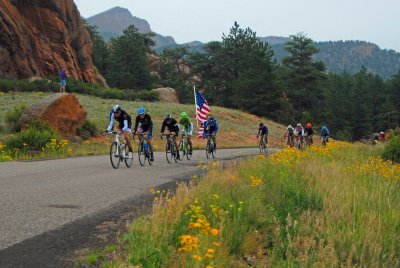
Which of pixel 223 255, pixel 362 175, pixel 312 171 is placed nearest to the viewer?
pixel 223 255

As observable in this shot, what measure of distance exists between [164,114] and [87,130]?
1358 cm

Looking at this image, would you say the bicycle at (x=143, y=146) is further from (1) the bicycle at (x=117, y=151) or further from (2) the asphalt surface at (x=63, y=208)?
(2) the asphalt surface at (x=63, y=208)

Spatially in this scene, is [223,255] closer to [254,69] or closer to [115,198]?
[115,198]

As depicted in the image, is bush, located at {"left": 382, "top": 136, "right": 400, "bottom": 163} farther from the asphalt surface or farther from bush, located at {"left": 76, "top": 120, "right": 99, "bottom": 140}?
bush, located at {"left": 76, "top": 120, "right": 99, "bottom": 140}

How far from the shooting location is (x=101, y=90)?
4684 centimetres

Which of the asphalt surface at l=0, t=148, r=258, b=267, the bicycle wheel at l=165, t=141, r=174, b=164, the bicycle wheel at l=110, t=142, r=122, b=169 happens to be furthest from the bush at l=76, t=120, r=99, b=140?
the asphalt surface at l=0, t=148, r=258, b=267

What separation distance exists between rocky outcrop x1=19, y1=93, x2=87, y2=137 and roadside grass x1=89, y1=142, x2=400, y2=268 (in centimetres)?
1700

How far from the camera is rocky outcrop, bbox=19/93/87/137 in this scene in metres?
23.1

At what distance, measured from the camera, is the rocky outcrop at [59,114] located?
23.1m

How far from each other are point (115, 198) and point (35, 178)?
3074mm

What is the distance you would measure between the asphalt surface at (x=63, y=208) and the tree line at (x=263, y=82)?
1827 inches

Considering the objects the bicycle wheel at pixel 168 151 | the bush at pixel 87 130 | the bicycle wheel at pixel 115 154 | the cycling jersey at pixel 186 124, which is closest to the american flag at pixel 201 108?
the bush at pixel 87 130

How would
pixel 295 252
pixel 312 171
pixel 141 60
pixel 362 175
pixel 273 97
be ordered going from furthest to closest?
pixel 141 60 < pixel 273 97 < pixel 362 175 < pixel 312 171 < pixel 295 252

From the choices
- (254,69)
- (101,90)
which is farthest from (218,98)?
(101,90)
